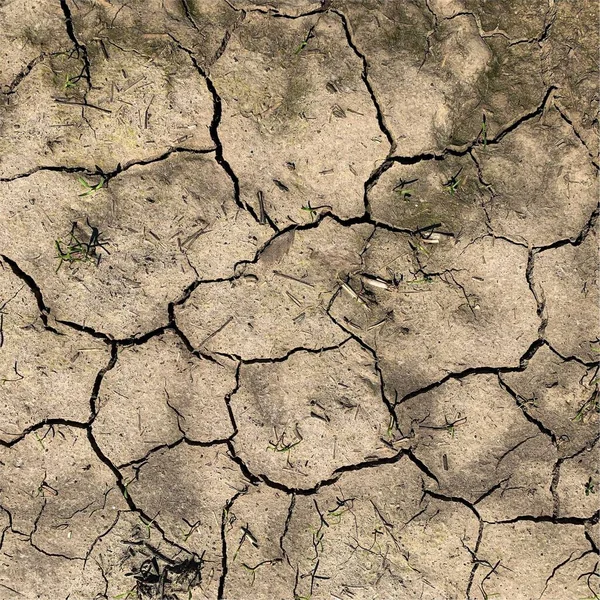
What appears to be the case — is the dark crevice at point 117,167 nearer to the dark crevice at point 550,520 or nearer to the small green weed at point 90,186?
the small green weed at point 90,186

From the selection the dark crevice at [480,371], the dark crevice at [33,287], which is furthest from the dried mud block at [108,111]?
the dark crevice at [480,371]

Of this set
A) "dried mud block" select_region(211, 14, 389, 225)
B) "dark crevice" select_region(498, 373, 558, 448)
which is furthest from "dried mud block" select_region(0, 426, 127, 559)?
"dark crevice" select_region(498, 373, 558, 448)

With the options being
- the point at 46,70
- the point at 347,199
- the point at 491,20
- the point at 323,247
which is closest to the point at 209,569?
the point at 323,247

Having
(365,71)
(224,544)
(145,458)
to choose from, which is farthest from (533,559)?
(365,71)

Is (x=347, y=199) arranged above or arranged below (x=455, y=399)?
above

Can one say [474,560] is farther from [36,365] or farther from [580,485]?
[36,365]

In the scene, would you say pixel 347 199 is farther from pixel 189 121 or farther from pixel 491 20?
pixel 491 20

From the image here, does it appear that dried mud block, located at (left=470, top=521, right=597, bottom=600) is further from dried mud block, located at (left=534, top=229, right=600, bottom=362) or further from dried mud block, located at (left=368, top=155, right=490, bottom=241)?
dried mud block, located at (left=368, top=155, right=490, bottom=241)
